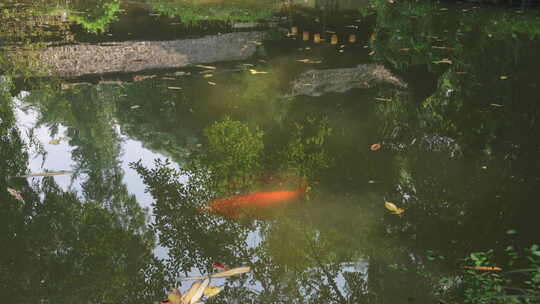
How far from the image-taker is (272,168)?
11.6ft

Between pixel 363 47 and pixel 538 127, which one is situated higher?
pixel 363 47

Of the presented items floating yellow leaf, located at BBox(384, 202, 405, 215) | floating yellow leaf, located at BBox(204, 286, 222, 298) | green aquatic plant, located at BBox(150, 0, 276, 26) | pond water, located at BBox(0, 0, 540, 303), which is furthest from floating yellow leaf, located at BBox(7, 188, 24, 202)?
green aquatic plant, located at BBox(150, 0, 276, 26)

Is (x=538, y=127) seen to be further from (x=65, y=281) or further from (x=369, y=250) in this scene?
(x=65, y=281)

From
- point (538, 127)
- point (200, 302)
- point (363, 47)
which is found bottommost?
point (200, 302)

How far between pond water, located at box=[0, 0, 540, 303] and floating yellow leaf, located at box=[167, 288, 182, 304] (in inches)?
2.4

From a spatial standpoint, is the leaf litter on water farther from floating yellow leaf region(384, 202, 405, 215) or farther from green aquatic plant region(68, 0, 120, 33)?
green aquatic plant region(68, 0, 120, 33)

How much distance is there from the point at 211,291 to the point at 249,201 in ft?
2.95

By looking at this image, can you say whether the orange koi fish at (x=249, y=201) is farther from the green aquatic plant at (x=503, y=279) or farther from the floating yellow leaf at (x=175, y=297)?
the green aquatic plant at (x=503, y=279)

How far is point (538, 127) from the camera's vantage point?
4.12 meters

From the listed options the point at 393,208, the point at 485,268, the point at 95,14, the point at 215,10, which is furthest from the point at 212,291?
the point at 215,10

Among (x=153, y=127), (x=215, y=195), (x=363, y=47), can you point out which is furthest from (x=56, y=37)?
(x=215, y=195)

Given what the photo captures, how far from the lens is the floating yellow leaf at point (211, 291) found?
7.47ft

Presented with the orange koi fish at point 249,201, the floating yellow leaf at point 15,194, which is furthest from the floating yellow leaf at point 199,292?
the floating yellow leaf at point 15,194

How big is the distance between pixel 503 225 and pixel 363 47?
Answer: 4.38 metres
